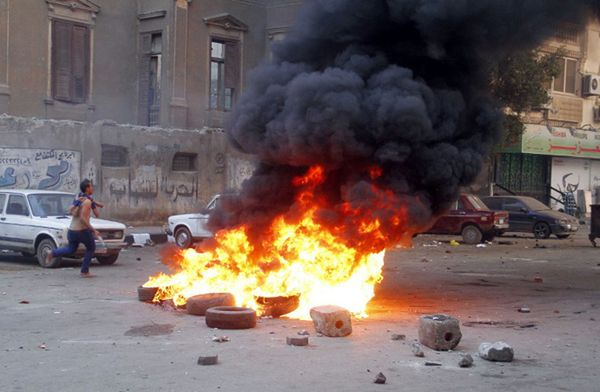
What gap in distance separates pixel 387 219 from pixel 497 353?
9.33 ft

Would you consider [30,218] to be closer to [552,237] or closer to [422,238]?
[422,238]

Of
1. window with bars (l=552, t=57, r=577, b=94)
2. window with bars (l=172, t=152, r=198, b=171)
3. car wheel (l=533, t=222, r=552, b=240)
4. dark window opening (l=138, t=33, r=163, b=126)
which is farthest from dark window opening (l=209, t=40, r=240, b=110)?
window with bars (l=552, t=57, r=577, b=94)

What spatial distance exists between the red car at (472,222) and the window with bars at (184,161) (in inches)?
331

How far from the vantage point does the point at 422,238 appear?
25.0 metres

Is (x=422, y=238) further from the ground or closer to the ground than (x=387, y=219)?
closer to the ground

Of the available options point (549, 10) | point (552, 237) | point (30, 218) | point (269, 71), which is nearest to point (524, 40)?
point (549, 10)

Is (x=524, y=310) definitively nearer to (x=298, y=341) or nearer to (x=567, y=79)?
(x=298, y=341)

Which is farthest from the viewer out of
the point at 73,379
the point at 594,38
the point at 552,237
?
the point at 594,38

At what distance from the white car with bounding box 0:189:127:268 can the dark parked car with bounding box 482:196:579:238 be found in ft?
44.8

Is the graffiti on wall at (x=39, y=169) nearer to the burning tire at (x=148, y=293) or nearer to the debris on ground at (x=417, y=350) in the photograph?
the burning tire at (x=148, y=293)

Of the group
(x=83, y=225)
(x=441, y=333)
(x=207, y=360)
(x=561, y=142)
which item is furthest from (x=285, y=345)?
(x=561, y=142)

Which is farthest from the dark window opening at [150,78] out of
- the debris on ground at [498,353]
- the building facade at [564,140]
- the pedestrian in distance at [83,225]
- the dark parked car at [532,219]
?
the debris on ground at [498,353]

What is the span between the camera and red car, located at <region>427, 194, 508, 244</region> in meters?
22.8

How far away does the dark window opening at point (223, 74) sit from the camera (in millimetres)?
28109
